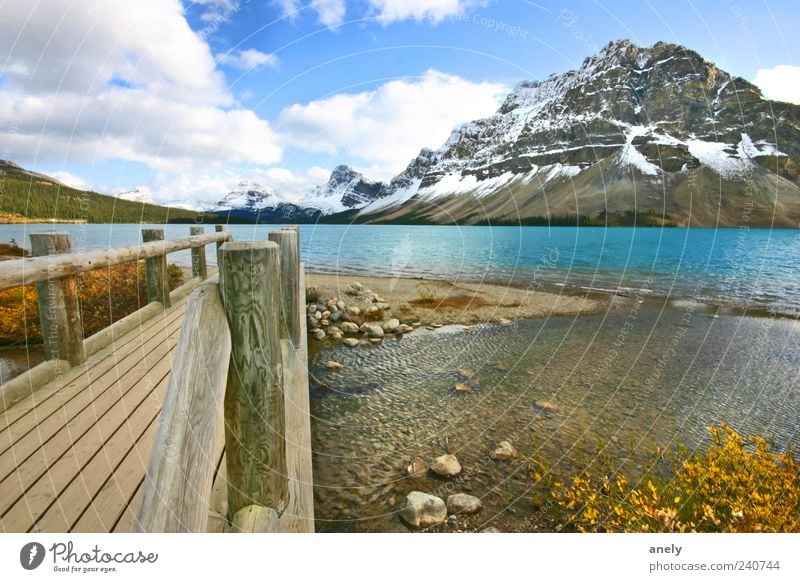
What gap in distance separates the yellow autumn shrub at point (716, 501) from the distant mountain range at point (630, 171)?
261ft

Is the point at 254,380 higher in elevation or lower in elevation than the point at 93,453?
higher

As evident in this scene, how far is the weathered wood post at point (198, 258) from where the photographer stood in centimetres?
998

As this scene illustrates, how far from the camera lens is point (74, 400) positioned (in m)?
3.27

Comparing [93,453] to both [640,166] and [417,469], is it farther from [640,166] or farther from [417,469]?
[640,166]

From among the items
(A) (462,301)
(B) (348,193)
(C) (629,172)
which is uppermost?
(C) (629,172)

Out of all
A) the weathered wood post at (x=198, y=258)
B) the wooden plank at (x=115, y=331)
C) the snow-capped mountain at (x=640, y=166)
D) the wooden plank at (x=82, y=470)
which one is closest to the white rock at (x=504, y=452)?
the wooden plank at (x=82, y=470)

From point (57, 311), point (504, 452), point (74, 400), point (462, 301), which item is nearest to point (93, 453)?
point (74, 400)

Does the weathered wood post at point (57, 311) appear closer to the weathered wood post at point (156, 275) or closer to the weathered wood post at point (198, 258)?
the weathered wood post at point (156, 275)

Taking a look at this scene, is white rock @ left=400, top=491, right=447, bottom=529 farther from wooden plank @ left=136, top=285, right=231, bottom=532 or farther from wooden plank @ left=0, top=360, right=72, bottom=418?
wooden plank @ left=0, top=360, right=72, bottom=418

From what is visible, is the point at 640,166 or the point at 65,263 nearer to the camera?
the point at 65,263

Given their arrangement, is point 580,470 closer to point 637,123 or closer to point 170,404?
point 170,404

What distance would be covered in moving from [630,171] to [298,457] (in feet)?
490

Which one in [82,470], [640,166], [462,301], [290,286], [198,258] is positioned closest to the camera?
[82,470]
